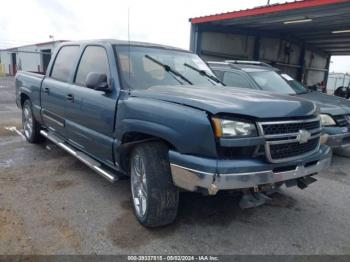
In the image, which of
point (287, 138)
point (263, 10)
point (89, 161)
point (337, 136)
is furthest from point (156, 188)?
point (263, 10)

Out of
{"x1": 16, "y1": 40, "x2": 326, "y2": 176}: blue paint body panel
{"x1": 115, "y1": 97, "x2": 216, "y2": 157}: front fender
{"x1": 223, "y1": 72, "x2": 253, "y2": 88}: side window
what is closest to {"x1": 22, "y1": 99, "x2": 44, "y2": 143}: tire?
{"x1": 16, "y1": 40, "x2": 326, "y2": 176}: blue paint body panel

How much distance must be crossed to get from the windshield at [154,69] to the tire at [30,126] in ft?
9.65

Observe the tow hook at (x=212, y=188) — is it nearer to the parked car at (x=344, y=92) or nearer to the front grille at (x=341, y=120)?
the front grille at (x=341, y=120)

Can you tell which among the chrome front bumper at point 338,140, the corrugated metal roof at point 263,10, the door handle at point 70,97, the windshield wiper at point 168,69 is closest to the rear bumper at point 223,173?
the windshield wiper at point 168,69

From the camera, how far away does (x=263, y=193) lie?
292cm

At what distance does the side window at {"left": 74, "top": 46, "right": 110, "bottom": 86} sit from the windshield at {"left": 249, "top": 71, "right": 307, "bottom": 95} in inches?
140

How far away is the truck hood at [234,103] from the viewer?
2.49 meters

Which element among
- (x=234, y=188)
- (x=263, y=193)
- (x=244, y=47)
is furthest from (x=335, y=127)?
(x=244, y=47)

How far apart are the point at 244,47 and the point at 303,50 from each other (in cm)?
663

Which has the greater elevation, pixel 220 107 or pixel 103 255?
pixel 220 107

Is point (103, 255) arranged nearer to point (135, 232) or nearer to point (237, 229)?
point (135, 232)

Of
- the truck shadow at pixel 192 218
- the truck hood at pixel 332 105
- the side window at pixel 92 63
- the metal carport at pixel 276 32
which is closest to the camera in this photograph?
the truck shadow at pixel 192 218

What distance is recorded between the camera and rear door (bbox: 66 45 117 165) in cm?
344

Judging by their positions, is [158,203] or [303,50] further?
[303,50]
